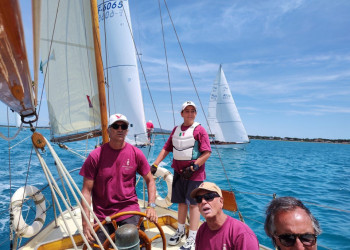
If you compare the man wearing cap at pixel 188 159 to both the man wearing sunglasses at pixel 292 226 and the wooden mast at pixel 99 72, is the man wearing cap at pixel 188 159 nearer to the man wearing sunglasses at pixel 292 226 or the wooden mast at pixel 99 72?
the wooden mast at pixel 99 72

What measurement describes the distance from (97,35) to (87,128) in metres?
2.31

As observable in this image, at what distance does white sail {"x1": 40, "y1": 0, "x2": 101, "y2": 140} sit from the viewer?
4441mm

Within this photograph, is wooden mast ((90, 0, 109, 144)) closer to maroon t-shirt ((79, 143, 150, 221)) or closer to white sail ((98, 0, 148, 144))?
maroon t-shirt ((79, 143, 150, 221))

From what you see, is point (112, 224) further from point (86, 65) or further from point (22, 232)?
point (86, 65)

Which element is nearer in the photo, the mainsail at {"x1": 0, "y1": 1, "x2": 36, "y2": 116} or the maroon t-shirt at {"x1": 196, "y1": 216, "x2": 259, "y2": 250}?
the mainsail at {"x1": 0, "y1": 1, "x2": 36, "y2": 116}

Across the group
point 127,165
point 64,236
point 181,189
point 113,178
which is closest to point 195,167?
point 181,189

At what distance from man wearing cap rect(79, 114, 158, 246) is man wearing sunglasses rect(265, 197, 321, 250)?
1209mm

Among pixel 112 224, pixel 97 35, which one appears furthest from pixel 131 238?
pixel 97 35

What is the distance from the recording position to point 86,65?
472cm

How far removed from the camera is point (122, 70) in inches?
356

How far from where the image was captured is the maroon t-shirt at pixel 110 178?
2098 mm

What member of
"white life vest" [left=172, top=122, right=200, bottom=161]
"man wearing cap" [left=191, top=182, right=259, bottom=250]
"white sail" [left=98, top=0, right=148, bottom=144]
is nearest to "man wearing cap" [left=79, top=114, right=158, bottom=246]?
"man wearing cap" [left=191, top=182, right=259, bottom=250]

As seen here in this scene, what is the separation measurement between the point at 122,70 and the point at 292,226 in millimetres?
8876

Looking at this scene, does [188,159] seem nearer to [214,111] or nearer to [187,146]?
[187,146]
